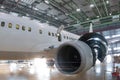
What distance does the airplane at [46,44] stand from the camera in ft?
9.73

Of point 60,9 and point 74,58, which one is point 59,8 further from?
point 74,58

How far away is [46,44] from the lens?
19.3 feet

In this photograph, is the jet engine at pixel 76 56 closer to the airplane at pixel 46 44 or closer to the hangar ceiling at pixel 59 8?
the airplane at pixel 46 44

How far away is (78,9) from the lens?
51.6ft

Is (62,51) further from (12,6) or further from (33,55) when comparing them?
(12,6)

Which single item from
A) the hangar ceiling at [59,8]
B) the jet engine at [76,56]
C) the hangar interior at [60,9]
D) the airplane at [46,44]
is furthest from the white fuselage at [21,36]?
the hangar ceiling at [59,8]

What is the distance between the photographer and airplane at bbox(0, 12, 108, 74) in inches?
117

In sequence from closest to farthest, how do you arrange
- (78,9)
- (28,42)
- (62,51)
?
(62,51), (28,42), (78,9)

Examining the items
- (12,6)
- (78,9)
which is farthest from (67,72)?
(78,9)

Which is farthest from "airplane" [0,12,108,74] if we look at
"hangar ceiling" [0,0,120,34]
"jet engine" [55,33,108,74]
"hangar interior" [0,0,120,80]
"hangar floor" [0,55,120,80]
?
"hangar ceiling" [0,0,120,34]

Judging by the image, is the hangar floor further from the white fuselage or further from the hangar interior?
the hangar interior

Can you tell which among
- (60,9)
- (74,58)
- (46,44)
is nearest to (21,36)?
(46,44)

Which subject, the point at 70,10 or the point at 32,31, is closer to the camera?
the point at 32,31

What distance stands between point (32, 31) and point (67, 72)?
9.40 feet
